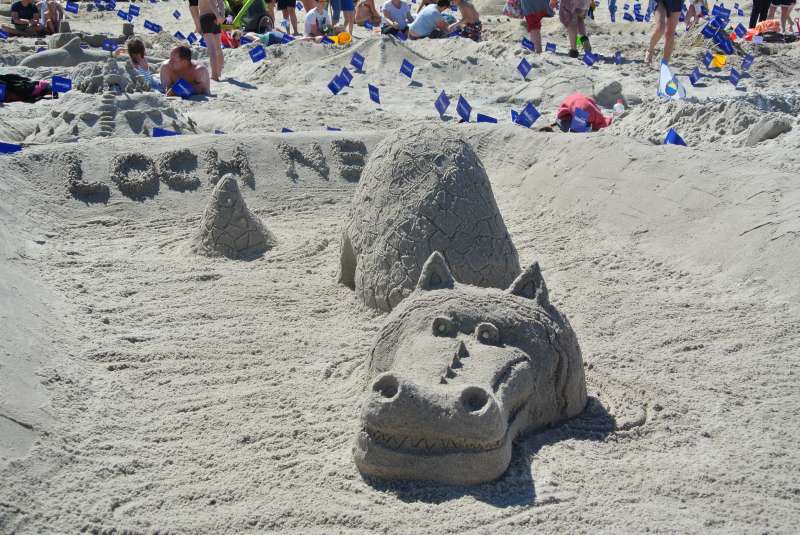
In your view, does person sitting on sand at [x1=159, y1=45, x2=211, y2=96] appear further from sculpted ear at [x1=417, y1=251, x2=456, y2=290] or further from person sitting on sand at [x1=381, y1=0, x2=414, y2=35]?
sculpted ear at [x1=417, y1=251, x2=456, y2=290]

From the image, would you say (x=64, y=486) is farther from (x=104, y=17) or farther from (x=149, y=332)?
(x=104, y=17)

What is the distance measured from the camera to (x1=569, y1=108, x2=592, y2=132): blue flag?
7.68 meters

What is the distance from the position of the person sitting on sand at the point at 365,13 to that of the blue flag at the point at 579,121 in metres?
8.36

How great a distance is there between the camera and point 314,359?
4.25 metres

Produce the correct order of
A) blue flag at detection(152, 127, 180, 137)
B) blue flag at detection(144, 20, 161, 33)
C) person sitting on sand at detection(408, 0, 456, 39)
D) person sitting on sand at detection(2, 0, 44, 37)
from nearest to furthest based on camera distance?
blue flag at detection(152, 127, 180, 137) < person sitting on sand at detection(408, 0, 456, 39) < person sitting on sand at detection(2, 0, 44, 37) < blue flag at detection(144, 20, 161, 33)

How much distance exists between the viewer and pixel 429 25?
44.3 feet

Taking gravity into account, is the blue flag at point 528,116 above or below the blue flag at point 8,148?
below

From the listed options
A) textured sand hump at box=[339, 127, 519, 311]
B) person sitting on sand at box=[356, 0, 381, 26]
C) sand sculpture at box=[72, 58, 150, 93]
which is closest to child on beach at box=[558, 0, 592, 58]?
person sitting on sand at box=[356, 0, 381, 26]

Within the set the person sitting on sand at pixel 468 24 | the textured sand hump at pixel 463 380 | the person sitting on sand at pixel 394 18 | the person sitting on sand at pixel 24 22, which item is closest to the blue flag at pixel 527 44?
the person sitting on sand at pixel 468 24

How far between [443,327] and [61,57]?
10334 mm

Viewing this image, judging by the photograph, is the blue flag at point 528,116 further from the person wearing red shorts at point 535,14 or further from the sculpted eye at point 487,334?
the person wearing red shorts at point 535,14

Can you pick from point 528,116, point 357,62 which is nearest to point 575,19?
point 357,62

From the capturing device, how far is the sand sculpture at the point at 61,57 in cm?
1197

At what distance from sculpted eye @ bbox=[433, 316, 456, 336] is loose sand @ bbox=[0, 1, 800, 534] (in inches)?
18.7
